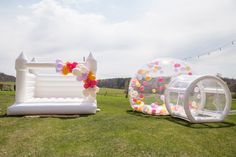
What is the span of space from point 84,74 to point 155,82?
7.96ft

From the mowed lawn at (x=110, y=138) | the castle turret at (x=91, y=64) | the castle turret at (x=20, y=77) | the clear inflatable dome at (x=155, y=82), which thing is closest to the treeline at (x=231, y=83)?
the clear inflatable dome at (x=155, y=82)

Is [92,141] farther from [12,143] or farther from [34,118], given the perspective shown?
[34,118]

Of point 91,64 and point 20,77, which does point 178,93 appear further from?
point 20,77

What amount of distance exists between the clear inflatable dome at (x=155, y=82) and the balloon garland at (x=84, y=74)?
5.02ft

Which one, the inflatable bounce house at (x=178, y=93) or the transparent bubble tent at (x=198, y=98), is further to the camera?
the inflatable bounce house at (x=178, y=93)

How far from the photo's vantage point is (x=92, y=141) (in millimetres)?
3859

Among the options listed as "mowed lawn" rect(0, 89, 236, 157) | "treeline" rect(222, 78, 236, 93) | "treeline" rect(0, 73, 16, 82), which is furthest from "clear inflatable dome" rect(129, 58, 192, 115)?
"treeline" rect(0, 73, 16, 82)

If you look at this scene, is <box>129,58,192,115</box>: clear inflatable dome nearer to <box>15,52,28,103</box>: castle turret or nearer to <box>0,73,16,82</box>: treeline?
<box>15,52,28,103</box>: castle turret

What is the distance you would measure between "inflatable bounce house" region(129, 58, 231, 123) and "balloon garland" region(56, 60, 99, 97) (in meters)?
1.52

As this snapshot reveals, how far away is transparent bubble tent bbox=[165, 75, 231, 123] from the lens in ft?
18.7

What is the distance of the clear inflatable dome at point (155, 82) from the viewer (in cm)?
679

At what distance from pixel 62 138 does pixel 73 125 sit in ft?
3.49

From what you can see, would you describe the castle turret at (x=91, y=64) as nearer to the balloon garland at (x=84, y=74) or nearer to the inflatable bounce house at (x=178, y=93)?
the balloon garland at (x=84, y=74)

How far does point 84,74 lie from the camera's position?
675 cm
